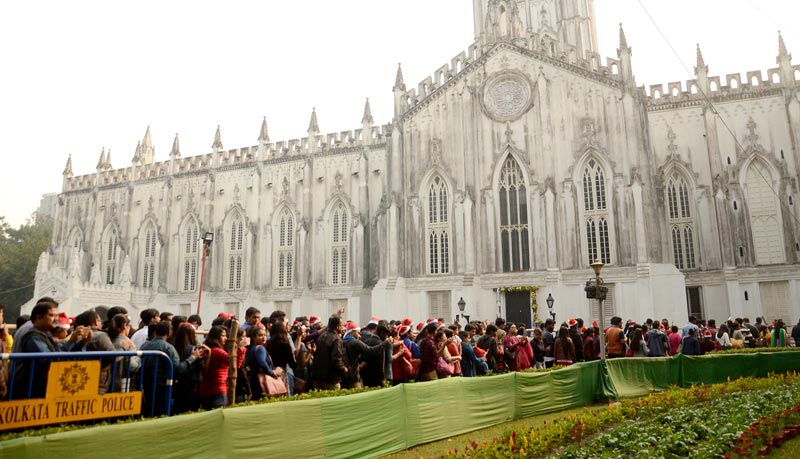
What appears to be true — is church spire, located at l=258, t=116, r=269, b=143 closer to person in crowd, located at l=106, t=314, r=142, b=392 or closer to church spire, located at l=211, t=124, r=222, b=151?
church spire, located at l=211, t=124, r=222, b=151

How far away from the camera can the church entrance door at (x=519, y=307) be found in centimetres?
3212

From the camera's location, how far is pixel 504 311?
107ft

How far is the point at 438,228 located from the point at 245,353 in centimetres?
2528

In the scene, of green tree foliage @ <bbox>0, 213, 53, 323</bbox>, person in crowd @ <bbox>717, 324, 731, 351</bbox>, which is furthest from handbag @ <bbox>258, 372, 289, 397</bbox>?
green tree foliage @ <bbox>0, 213, 53, 323</bbox>

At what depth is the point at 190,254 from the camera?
1756 inches

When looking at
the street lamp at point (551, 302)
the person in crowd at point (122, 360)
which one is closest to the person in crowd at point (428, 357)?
the person in crowd at point (122, 360)

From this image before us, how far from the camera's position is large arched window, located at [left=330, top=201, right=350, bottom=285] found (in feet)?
130

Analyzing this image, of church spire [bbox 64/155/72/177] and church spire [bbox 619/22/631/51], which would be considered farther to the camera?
church spire [bbox 64/155/72/177]

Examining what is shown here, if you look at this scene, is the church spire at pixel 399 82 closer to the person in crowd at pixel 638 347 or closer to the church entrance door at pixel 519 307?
the church entrance door at pixel 519 307

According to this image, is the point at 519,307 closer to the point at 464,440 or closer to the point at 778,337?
the point at 778,337

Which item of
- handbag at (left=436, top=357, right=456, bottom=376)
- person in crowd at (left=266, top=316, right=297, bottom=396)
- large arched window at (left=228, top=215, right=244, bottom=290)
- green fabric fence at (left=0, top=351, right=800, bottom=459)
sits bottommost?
green fabric fence at (left=0, top=351, right=800, bottom=459)

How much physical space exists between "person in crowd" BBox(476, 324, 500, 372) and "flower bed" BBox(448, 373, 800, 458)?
3.83 m

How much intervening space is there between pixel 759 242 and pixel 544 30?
25.3 meters

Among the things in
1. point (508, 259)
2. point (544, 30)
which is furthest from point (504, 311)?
point (544, 30)
